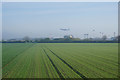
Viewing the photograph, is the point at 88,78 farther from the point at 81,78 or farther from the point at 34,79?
the point at 34,79

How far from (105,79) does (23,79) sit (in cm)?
434

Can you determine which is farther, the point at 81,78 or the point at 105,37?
the point at 105,37

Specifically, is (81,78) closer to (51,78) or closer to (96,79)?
(96,79)

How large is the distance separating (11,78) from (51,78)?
228 cm

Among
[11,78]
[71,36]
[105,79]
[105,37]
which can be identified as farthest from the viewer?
[105,37]

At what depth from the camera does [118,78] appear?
8.71 metres

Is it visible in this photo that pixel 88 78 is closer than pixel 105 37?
Yes

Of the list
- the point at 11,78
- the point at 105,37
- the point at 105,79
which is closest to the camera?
the point at 105,79

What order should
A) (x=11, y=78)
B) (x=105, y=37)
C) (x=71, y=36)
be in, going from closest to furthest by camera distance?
1. (x=11, y=78)
2. (x=71, y=36)
3. (x=105, y=37)

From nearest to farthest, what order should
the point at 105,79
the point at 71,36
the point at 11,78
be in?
the point at 105,79
the point at 11,78
the point at 71,36

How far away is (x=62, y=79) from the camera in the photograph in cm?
852

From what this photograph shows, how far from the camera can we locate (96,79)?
8.53 m

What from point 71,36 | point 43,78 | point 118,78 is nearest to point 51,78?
point 43,78

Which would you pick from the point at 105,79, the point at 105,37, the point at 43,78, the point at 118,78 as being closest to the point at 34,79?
the point at 43,78
